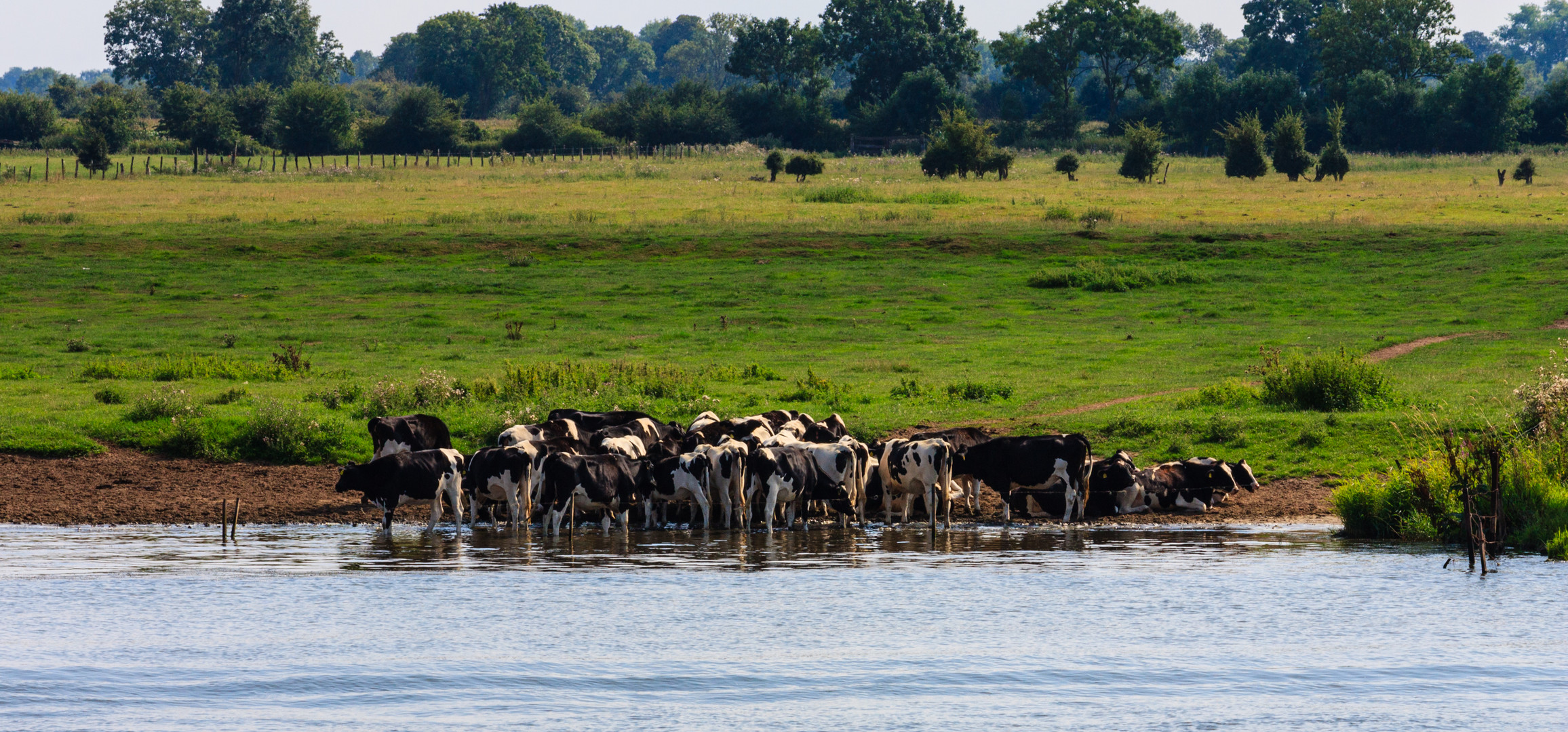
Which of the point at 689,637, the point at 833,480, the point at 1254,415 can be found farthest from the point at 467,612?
the point at 1254,415

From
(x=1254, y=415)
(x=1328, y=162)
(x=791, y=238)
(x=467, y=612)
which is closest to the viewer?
(x=467, y=612)

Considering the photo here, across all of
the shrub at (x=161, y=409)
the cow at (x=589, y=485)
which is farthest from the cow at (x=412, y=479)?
the shrub at (x=161, y=409)

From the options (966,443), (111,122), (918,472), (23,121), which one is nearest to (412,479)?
(918,472)

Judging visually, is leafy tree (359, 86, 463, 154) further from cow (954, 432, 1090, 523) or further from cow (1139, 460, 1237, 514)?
cow (1139, 460, 1237, 514)

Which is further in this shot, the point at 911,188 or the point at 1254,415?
the point at 911,188

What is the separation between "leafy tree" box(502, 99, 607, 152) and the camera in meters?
105

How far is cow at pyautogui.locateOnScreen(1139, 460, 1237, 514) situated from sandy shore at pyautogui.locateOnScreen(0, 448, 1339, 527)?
0.70ft

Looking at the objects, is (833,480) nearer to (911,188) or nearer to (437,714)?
(437,714)

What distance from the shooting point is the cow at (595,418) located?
2083 centimetres

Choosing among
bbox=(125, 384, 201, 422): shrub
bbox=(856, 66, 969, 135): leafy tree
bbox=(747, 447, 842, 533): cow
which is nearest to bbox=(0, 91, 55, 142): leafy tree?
bbox=(856, 66, 969, 135): leafy tree

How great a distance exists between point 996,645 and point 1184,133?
10271 cm

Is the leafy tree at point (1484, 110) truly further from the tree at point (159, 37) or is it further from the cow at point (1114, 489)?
the tree at point (159, 37)

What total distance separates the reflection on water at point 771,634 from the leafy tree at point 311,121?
294 ft

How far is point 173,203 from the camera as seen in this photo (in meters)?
59.3
